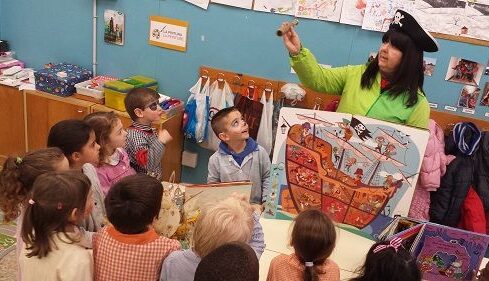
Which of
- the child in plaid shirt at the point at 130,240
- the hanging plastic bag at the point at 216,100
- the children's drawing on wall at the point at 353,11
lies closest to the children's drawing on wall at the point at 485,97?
the children's drawing on wall at the point at 353,11

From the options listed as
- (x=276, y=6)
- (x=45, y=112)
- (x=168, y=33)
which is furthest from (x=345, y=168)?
(x=45, y=112)

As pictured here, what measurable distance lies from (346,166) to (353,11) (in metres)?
1.50

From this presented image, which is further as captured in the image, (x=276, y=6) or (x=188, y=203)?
(x=276, y=6)

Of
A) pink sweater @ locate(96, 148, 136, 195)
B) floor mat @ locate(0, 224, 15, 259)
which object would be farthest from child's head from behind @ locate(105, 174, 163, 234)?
floor mat @ locate(0, 224, 15, 259)

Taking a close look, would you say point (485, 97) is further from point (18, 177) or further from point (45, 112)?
point (45, 112)

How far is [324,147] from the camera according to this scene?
213 cm

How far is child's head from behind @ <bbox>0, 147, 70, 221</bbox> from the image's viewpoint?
1.78 metres

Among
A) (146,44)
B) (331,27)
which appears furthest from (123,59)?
(331,27)

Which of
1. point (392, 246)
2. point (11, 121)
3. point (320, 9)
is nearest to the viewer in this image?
point (392, 246)

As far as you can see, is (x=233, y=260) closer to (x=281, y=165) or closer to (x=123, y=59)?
(x=281, y=165)

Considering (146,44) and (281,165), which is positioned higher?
(146,44)

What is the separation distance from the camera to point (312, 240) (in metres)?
1.54

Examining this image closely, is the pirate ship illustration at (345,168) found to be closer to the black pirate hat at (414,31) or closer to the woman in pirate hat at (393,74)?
the woman in pirate hat at (393,74)

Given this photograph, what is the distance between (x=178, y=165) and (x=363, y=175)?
2116 mm
